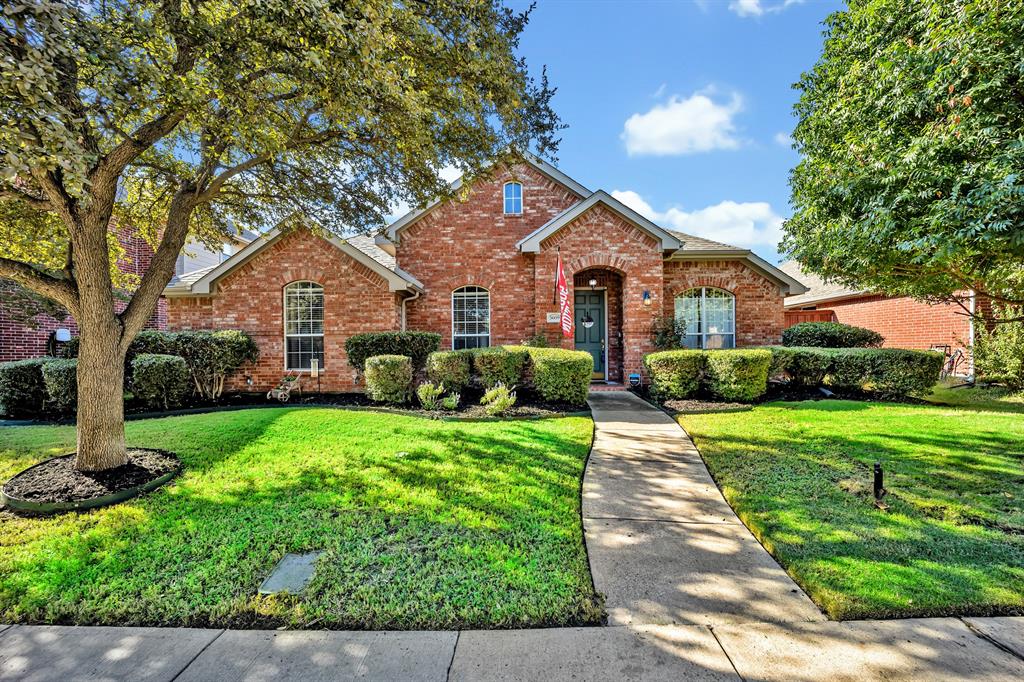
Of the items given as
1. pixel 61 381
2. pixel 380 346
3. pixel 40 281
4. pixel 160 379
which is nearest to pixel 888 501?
pixel 380 346

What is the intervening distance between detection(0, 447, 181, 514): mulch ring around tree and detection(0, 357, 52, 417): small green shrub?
5.06 m

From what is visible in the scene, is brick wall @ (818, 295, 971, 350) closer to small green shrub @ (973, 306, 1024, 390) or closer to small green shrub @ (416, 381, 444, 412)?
small green shrub @ (973, 306, 1024, 390)

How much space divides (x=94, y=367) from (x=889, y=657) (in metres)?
7.61

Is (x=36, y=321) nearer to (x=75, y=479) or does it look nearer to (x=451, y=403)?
(x=75, y=479)

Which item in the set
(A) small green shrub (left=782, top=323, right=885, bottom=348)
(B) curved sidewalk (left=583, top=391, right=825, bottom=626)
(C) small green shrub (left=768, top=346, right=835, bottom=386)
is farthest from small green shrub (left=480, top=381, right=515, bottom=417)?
(A) small green shrub (left=782, top=323, right=885, bottom=348)

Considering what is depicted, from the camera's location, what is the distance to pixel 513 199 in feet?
42.4

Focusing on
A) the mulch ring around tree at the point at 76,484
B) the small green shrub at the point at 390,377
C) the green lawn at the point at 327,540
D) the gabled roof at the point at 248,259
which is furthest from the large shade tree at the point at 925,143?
the mulch ring around tree at the point at 76,484

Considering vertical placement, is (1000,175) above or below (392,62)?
below

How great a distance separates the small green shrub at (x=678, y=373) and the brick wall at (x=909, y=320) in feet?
29.9

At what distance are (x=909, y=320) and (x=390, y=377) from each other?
1840cm

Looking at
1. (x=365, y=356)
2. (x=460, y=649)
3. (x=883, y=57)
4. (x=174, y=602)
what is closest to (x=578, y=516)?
(x=460, y=649)

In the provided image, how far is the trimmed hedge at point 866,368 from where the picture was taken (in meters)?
9.41

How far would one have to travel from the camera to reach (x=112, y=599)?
3037 mm

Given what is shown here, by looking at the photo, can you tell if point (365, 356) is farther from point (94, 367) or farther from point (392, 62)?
point (392, 62)
